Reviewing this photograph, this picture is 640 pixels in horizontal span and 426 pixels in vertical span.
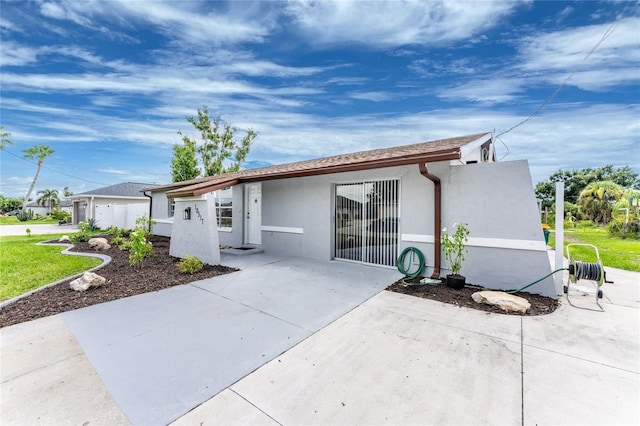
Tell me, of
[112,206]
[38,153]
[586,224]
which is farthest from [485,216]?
[38,153]

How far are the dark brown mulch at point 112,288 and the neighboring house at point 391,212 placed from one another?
3.01 ft

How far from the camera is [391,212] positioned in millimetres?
6781

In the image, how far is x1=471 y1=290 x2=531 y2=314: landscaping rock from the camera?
4.23 metres

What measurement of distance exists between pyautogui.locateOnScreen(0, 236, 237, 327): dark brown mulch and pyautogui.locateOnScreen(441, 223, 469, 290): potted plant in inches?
202

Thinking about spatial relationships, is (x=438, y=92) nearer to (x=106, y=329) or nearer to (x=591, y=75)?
(x=591, y=75)

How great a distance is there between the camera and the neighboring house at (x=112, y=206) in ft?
59.1

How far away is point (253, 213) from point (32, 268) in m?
6.04

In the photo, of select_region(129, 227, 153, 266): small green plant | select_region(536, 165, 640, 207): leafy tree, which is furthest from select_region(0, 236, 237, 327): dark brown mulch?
select_region(536, 165, 640, 207): leafy tree

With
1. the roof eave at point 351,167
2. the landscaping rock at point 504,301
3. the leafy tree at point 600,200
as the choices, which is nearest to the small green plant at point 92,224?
the roof eave at point 351,167

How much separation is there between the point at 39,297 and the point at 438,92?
12.6 m

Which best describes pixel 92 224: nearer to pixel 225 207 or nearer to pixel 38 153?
pixel 225 207

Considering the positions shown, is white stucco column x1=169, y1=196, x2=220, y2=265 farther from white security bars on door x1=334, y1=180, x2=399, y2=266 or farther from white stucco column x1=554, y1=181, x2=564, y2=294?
white stucco column x1=554, y1=181, x2=564, y2=294

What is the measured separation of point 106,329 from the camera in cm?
365

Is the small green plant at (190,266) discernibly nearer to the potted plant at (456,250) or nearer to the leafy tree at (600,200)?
the potted plant at (456,250)
